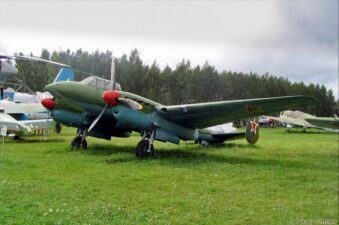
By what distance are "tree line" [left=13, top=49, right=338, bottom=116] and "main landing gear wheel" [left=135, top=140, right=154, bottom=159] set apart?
32.1 meters

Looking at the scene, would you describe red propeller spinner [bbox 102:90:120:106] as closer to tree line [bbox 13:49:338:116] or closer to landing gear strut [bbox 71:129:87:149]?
landing gear strut [bbox 71:129:87:149]

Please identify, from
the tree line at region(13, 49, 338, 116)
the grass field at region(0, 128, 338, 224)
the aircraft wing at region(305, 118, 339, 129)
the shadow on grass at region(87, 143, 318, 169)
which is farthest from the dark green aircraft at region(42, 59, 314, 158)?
the tree line at region(13, 49, 338, 116)

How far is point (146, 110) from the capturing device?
12961 mm

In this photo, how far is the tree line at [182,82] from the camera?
159ft

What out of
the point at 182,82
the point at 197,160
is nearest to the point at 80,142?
the point at 197,160

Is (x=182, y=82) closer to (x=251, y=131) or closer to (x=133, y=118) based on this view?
(x=251, y=131)

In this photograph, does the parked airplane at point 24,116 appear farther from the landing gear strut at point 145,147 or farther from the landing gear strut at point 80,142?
the landing gear strut at point 145,147

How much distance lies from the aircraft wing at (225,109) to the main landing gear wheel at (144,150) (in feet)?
3.62

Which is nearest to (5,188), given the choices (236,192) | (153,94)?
(236,192)

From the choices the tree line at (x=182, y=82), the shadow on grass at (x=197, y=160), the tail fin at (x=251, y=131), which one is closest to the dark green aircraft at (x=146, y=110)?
the shadow on grass at (x=197, y=160)

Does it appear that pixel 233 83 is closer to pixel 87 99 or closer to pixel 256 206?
pixel 87 99

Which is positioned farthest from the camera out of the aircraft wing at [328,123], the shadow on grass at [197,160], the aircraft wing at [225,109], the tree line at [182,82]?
the tree line at [182,82]

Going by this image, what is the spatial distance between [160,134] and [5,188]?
21.6 ft

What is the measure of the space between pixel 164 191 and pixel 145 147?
509 cm
